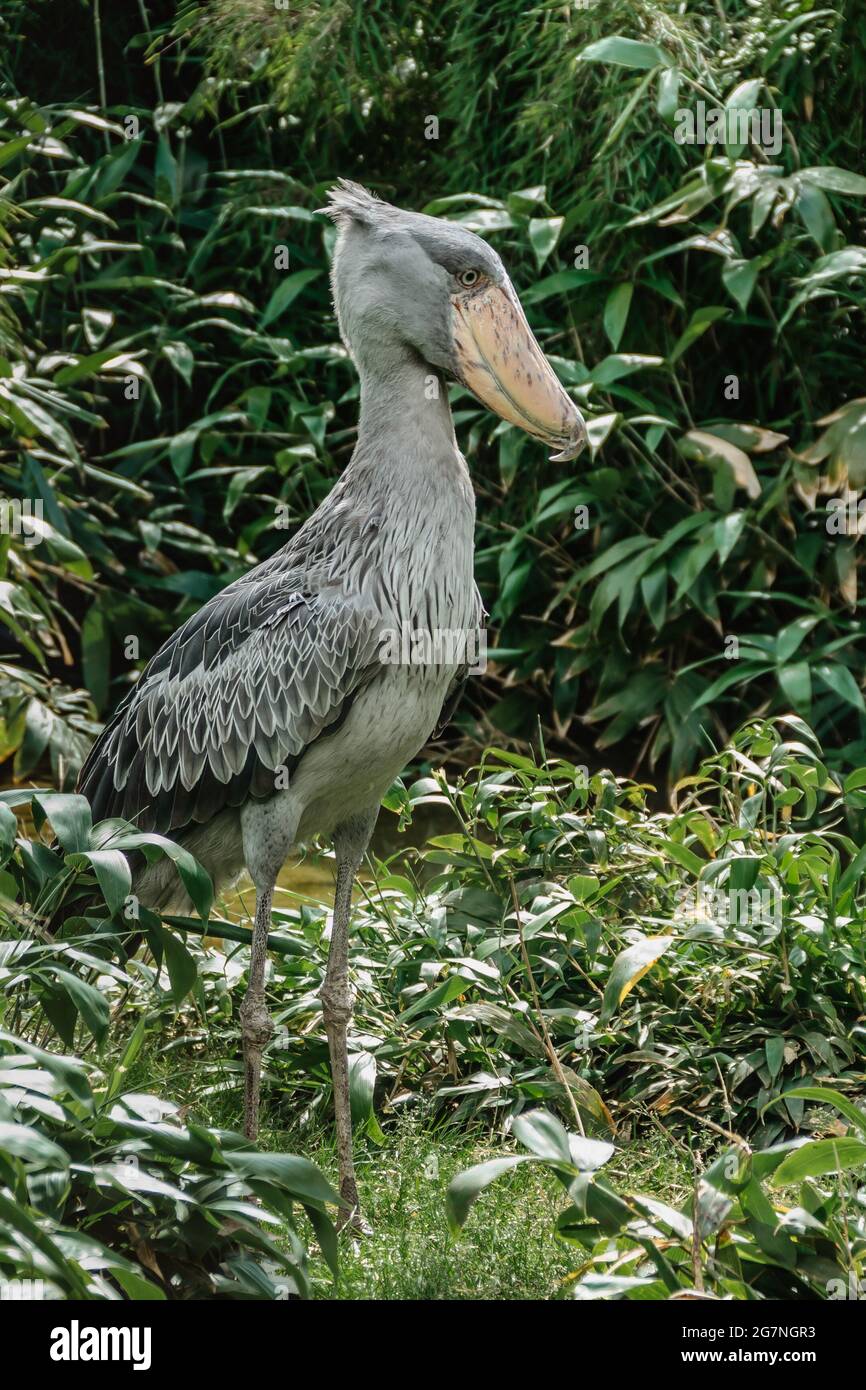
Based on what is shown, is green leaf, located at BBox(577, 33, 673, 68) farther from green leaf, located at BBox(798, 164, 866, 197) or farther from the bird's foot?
the bird's foot

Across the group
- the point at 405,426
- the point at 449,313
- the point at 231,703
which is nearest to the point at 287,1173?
the point at 231,703

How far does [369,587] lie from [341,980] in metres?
0.84

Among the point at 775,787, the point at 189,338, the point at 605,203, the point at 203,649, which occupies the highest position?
the point at 605,203

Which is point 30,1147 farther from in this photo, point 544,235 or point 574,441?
point 544,235

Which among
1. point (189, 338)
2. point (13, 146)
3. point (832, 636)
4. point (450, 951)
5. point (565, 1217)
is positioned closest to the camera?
point (565, 1217)

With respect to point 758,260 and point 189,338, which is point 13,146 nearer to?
point 189,338

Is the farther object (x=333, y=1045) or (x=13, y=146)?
(x=13, y=146)

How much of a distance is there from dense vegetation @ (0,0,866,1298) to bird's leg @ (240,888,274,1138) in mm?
167

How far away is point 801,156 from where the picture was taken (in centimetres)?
617

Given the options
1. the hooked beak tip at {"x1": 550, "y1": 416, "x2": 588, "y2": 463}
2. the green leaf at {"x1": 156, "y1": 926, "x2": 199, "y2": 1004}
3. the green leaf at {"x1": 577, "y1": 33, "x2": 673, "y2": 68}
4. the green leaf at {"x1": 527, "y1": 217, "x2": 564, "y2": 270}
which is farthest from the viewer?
the green leaf at {"x1": 527, "y1": 217, "x2": 564, "y2": 270}

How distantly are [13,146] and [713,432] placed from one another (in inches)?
101

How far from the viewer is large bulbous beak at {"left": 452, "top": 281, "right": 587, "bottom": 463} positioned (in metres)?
3.28

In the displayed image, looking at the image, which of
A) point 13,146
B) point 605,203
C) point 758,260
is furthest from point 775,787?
point 13,146

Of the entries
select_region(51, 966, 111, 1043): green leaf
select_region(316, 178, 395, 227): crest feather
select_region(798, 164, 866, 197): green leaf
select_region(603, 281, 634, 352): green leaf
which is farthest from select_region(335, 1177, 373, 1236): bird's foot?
select_region(798, 164, 866, 197): green leaf
